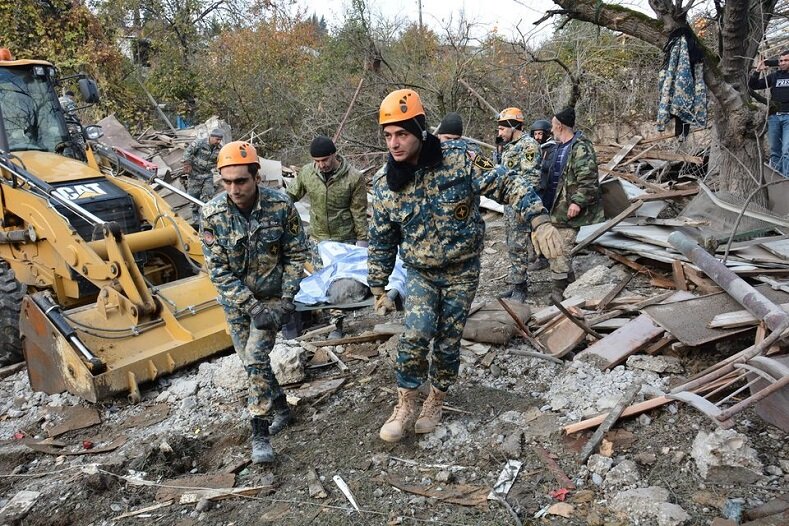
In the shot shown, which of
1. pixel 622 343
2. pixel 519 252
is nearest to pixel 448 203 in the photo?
pixel 622 343

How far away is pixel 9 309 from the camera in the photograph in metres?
5.83

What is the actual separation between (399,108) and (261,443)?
2.20m

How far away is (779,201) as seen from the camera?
6.30 meters

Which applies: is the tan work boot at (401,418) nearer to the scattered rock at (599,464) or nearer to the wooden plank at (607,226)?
the scattered rock at (599,464)

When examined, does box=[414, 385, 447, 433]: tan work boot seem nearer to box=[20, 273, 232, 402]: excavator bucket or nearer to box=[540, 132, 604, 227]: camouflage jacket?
box=[20, 273, 232, 402]: excavator bucket

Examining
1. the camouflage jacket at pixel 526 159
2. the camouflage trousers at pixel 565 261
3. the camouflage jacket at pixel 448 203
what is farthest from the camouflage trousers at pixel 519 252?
the camouflage jacket at pixel 448 203

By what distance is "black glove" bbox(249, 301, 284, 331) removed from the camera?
3619 millimetres

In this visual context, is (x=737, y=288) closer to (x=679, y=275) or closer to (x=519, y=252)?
(x=679, y=275)

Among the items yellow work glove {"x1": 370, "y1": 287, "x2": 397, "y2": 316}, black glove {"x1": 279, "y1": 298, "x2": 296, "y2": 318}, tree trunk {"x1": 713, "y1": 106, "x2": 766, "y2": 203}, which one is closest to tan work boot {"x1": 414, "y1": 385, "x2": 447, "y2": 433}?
yellow work glove {"x1": 370, "y1": 287, "x2": 397, "y2": 316}

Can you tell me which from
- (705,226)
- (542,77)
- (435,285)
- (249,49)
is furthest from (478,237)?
(249,49)

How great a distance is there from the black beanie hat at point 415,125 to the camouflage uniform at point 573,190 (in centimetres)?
291

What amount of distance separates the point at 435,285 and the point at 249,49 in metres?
21.9

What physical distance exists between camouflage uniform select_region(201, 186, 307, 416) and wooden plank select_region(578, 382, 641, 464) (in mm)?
1896

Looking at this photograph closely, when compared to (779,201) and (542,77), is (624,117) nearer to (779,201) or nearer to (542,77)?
(542,77)
